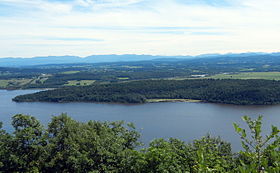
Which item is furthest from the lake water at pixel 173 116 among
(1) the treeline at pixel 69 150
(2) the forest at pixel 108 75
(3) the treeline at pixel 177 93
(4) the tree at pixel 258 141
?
(2) the forest at pixel 108 75

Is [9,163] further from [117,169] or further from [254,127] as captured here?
[254,127]

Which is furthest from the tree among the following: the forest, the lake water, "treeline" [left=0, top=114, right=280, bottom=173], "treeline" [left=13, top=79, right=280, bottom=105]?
the forest

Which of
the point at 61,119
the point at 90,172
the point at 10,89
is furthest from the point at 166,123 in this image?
the point at 10,89

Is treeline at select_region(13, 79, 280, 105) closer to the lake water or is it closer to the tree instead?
the lake water

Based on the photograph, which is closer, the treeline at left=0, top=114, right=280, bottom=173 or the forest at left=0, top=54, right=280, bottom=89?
the treeline at left=0, top=114, right=280, bottom=173

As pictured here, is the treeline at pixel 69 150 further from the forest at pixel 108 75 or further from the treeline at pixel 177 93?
the forest at pixel 108 75

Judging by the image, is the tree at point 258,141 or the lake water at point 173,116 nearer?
the tree at point 258,141
